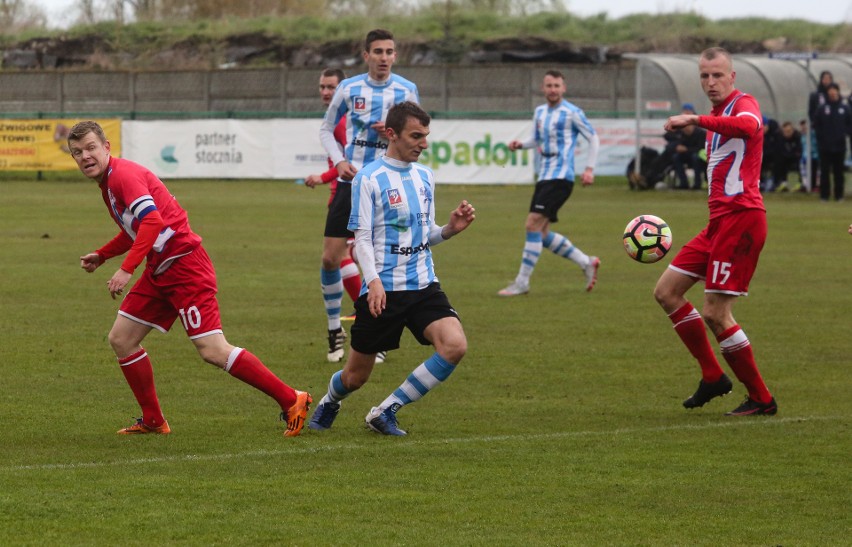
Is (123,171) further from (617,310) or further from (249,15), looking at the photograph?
(249,15)

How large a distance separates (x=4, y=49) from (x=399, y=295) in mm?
53830

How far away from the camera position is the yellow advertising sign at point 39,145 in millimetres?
36938

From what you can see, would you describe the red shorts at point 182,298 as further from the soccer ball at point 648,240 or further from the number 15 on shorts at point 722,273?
the number 15 on shorts at point 722,273

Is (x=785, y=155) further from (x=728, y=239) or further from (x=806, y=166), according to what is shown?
(x=728, y=239)

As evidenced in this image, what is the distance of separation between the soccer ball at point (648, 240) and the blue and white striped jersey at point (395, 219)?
1.95 metres

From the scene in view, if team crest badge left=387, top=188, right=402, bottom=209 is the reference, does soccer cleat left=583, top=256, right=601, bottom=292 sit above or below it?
below

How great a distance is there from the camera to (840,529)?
5793 millimetres

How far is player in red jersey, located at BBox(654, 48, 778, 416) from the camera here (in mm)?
→ 8445

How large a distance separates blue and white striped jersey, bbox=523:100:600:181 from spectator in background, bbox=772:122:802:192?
697 inches

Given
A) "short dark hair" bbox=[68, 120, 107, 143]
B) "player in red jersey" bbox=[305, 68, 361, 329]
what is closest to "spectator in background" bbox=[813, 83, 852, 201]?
"player in red jersey" bbox=[305, 68, 361, 329]

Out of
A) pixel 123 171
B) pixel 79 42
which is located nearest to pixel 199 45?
pixel 79 42

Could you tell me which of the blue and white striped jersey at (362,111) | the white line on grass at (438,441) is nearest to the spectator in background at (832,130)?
the blue and white striped jersey at (362,111)

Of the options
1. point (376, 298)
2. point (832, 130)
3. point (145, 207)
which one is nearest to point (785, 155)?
point (832, 130)

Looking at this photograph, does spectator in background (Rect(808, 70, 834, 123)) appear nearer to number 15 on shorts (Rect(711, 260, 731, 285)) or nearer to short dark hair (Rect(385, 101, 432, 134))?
number 15 on shorts (Rect(711, 260, 731, 285))
